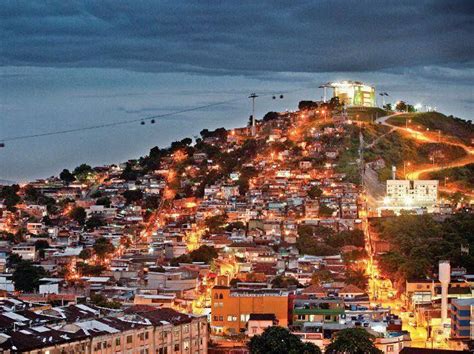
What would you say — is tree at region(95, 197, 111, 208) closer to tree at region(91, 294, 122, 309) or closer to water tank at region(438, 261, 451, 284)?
tree at region(91, 294, 122, 309)

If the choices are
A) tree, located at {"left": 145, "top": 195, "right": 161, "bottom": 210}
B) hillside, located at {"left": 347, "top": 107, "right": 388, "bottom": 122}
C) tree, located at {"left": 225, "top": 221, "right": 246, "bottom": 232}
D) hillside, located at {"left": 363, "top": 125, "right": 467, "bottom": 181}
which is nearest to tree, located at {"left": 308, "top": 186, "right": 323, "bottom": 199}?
tree, located at {"left": 225, "top": 221, "right": 246, "bottom": 232}

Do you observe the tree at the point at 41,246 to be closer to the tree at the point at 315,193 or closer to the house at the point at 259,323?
the tree at the point at 315,193

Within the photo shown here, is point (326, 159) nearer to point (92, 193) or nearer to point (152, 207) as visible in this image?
point (152, 207)

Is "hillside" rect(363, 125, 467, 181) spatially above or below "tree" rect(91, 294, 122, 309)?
above

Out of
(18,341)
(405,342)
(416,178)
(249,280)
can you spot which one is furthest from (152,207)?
(18,341)

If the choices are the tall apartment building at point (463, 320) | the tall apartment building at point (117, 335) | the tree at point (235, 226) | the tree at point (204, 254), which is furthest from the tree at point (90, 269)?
the tall apartment building at point (463, 320)

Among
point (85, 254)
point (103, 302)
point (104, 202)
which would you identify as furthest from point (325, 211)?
point (103, 302)
